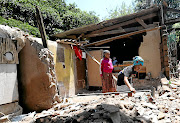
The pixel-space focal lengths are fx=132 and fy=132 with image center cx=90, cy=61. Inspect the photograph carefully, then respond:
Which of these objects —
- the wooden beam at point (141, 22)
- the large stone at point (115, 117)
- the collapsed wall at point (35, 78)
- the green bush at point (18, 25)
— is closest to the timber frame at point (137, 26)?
the wooden beam at point (141, 22)

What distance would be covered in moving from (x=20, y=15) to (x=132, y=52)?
9.23m

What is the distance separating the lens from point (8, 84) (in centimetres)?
376

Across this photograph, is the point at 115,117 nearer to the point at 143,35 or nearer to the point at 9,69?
the point at 9,69

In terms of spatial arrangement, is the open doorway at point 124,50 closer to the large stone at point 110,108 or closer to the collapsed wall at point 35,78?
the collapsed wall at point 35,78

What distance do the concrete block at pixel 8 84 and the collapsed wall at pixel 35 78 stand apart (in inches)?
16.8

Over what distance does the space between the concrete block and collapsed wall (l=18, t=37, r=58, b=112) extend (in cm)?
43

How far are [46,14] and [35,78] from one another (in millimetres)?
9511

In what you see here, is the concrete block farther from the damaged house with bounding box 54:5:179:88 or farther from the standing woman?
the standing woman

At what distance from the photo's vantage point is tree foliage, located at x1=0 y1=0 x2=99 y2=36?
31.9ft

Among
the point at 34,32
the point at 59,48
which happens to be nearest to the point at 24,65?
the point at 59,48

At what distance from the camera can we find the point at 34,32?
30.4 feet

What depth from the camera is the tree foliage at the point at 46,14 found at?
31.9 feet

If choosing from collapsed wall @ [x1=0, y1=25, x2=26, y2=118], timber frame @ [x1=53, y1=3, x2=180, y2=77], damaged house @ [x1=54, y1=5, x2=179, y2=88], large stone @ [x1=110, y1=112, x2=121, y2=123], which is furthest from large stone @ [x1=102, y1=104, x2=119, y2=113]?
timber frame @ [x1=53, y1=3, x2=180, y2=77]

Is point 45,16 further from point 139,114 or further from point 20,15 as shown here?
point 139,114
